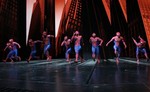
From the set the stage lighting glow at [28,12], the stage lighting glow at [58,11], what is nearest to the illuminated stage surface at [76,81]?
the stage lighting glow at [28,12]

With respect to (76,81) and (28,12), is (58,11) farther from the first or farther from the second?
(76,81)

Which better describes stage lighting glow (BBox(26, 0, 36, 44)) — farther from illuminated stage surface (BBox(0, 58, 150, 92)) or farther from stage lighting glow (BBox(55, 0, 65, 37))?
illuminated stage surface (BBox(0, 58, 150, 92))

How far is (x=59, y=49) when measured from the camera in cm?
2741

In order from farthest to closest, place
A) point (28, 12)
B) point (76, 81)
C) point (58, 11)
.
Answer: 1. point (58, 11)
2. point (28, 12)
3. point (76, 81)

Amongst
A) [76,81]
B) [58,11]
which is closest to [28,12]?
[58,11]

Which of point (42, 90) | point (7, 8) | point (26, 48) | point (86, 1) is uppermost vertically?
point (86, 1)

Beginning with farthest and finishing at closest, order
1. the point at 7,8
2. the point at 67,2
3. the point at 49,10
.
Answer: the point at 67,2 < the point at 49,10 < the point at 7,8

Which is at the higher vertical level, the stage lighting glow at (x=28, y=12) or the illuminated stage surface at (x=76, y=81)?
the stage lighting glow at (x=28, y=12)

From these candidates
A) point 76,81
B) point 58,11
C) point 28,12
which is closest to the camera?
point 76,81

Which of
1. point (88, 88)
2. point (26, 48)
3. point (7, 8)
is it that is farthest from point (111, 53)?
point (88, 88)

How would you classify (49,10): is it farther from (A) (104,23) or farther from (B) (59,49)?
(A) (104,23)

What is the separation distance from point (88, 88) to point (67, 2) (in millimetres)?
24545

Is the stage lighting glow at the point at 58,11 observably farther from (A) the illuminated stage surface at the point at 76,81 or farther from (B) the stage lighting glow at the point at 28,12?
(A) the illuminated stage surface at the point at 76,81

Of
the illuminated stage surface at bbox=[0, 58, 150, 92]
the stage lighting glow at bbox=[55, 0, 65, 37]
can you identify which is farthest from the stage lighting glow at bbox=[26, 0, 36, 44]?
the illuminated stage surface at bbox=[0, 58, 150, 92]
